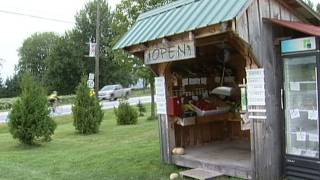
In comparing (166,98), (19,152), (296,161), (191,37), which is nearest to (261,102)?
(296,161)

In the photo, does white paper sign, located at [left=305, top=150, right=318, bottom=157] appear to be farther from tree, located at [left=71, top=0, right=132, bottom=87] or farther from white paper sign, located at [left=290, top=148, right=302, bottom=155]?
tree, located at [left=71, top=0, right=132, bottom=87]

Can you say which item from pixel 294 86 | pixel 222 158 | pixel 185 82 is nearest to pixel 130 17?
pixel 185 82

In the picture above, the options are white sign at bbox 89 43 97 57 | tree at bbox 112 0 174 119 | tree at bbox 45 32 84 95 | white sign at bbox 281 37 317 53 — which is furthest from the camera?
tree at bbox 45 32 84 95

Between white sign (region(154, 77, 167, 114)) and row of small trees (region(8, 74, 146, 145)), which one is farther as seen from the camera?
row of small trees (region(8, 74, 146, 145))

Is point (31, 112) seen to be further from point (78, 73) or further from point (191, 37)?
point (78, 73)

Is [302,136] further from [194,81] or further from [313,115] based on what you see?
[194,81]

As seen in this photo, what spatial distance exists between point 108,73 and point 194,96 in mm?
48357

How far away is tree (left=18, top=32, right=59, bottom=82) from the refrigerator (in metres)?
69.9

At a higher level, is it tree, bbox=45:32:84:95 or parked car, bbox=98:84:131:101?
tree, bbox=45:32:84:95

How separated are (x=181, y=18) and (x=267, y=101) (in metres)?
2.16

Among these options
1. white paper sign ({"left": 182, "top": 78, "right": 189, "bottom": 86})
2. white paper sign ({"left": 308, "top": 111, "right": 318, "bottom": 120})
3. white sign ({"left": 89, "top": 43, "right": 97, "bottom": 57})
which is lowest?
white paper sign ({"left": 308, "top": 111, "right": 318, "bottom": 120})

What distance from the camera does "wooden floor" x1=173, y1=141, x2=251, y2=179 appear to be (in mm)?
8273

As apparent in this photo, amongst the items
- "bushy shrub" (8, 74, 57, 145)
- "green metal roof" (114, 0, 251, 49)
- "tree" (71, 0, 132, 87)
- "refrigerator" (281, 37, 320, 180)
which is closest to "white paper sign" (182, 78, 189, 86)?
"green metal roof" (114, 0, 251, 49)

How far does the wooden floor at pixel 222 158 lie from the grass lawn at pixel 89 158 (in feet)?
1.44
